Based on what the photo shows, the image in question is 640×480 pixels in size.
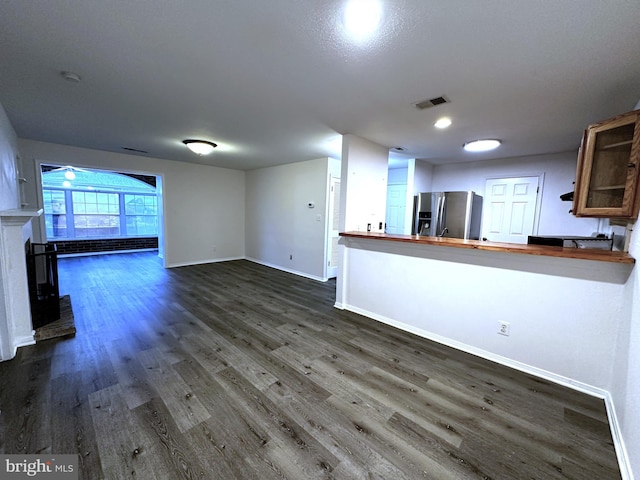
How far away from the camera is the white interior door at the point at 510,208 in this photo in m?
4.40

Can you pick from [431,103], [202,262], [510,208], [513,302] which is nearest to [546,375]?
[513,302]

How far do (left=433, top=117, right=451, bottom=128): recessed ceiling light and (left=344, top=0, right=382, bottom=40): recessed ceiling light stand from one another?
1677 mm

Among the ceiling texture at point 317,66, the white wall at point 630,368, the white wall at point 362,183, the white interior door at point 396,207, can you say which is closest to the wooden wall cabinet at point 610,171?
the white wall at point 630,368

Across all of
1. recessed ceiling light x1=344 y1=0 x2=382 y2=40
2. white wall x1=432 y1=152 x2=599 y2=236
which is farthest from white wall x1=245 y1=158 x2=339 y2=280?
recessed ceiling light x1=344 y1=0 x2=382 y2=40

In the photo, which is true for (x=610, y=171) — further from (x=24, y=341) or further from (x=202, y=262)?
(x=202, y=262)

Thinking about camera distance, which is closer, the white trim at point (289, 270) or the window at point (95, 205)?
the white trim at point (289, 270)

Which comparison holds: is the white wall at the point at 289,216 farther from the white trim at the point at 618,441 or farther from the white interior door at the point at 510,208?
the white trim at the point at 618,441

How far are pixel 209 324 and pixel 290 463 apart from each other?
2031 mm

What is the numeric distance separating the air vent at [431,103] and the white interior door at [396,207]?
3169 millimetres

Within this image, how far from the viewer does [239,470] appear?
1354 millimetres

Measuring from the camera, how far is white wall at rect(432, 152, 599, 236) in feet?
13.1

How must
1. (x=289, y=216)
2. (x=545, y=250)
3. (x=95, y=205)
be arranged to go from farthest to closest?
(x=95, y=205) → (x=289, y=216) → (x=545, y=250)

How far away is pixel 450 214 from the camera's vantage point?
460 cm

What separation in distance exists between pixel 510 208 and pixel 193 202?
649 cm
